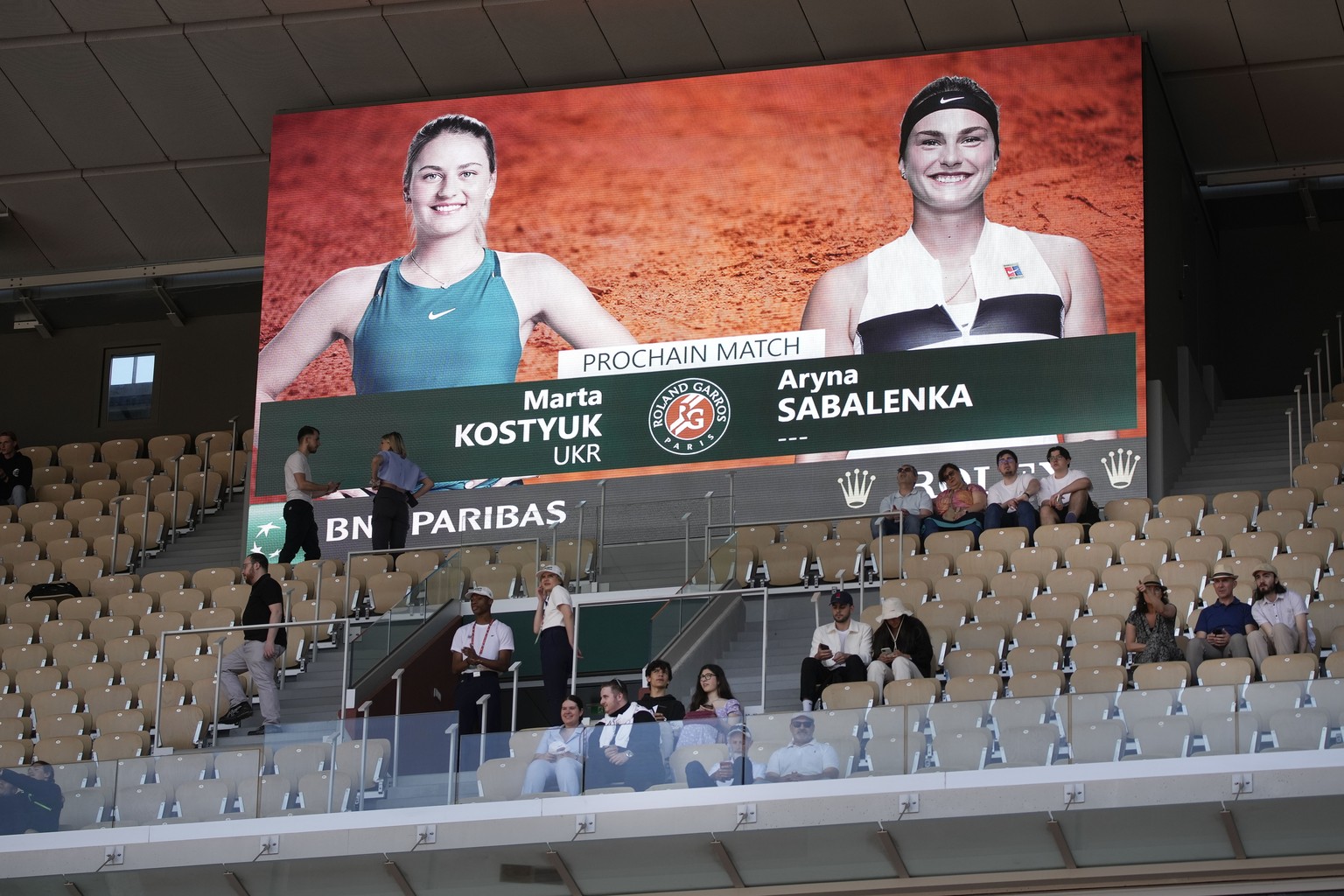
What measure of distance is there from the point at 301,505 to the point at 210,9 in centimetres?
442

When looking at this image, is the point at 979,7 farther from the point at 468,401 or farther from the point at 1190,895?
the point at 1190,895

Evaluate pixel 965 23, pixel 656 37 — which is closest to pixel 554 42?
pixel 656 37

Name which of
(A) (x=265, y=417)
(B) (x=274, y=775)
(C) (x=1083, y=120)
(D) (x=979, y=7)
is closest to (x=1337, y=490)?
(C) (x=1083, y=120)

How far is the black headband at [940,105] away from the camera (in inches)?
696

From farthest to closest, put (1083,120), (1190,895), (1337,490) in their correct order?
1. (1083,120)
2. (1337,490)
3. (1190,895)

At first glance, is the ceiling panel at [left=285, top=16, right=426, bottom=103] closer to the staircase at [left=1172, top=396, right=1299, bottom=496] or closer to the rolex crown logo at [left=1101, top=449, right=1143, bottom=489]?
the rolex crown logo at [left=1101, top=449, right=1143, bottom=489]

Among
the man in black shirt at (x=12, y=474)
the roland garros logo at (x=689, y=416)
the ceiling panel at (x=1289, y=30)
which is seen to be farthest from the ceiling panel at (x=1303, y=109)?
the man in black shirt at (x=12, y=474)

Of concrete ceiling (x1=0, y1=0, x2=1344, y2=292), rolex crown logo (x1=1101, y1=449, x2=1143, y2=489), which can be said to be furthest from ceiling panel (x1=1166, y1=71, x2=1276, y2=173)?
rolex crown logo (x1=1101, y1=449, x2=1143, y2=489)

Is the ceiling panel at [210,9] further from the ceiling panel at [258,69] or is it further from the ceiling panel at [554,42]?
the ceiling panel at [554,42]

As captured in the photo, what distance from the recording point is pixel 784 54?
18297 mm

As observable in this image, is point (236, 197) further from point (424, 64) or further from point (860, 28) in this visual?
point (860, 28)

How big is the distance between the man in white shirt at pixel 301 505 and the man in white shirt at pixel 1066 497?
578cm

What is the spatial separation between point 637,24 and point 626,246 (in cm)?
183

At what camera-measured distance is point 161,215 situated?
69.3 feet
